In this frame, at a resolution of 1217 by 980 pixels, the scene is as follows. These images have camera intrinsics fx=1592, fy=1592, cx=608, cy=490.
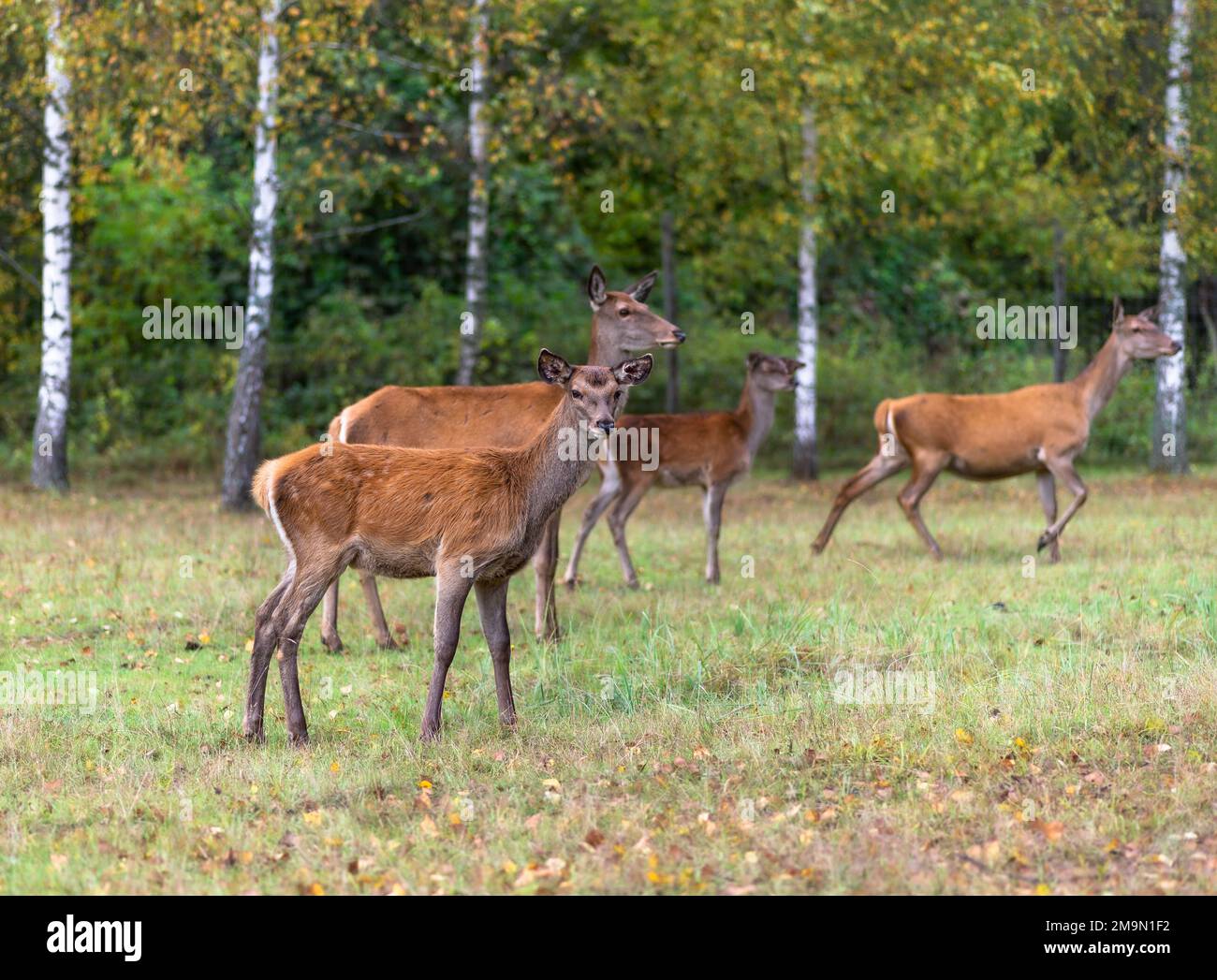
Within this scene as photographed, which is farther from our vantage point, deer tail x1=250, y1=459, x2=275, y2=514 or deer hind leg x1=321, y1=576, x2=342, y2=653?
deer hind leg x1=321, y1=576, x2=342, y2=653

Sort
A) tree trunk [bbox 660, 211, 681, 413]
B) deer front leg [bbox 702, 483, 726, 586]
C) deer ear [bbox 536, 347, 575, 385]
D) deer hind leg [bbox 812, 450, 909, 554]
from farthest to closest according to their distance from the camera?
tree trunk [bbox 660, 211, 681, 413] < deer hind leg [bbox 812, 450, 909, 554] < deer front leg [bbox 702, 483, 726, 586] < deer ear [bbox 536, 347, 575, 385]

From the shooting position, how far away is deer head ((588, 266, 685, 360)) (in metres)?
9.95

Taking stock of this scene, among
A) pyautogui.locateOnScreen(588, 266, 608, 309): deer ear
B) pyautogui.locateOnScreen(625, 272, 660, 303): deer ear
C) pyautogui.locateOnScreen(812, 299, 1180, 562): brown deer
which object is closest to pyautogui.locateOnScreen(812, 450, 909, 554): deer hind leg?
pyautogui.locateOnScreen(812, 299, 1180, 562): brown deer

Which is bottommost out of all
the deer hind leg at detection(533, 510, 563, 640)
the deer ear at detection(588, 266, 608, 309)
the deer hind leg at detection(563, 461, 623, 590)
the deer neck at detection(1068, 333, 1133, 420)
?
the deer hind leg at detection(533, 510, 563, 640)

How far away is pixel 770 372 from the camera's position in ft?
42.7

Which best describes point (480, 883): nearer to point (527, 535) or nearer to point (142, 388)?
point (527, 535)

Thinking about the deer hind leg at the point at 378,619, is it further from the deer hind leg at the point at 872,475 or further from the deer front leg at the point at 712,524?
the deer hind leg at the point at 872,475

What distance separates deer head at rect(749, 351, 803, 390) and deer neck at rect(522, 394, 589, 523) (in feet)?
19.0

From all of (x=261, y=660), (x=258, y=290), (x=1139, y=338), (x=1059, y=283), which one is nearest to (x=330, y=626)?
(x=261, y=660)

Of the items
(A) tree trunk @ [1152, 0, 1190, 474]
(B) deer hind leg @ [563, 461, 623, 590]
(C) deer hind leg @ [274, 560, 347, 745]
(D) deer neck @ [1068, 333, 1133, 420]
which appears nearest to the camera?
(C) deer hind leg @ [274, 560, 347, 745]

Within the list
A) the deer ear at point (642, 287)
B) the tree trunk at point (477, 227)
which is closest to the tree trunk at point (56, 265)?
the tree trunk at point (477, 227)

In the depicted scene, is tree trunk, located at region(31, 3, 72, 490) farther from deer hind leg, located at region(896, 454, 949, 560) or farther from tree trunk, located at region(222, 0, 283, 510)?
deer hind leg, located at region(896, 454, 949, 560)

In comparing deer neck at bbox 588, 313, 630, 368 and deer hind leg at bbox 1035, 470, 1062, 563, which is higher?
deer neck at bbox 588, 313, 630, 368

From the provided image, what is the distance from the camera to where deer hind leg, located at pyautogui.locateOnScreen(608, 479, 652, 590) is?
1132cm
